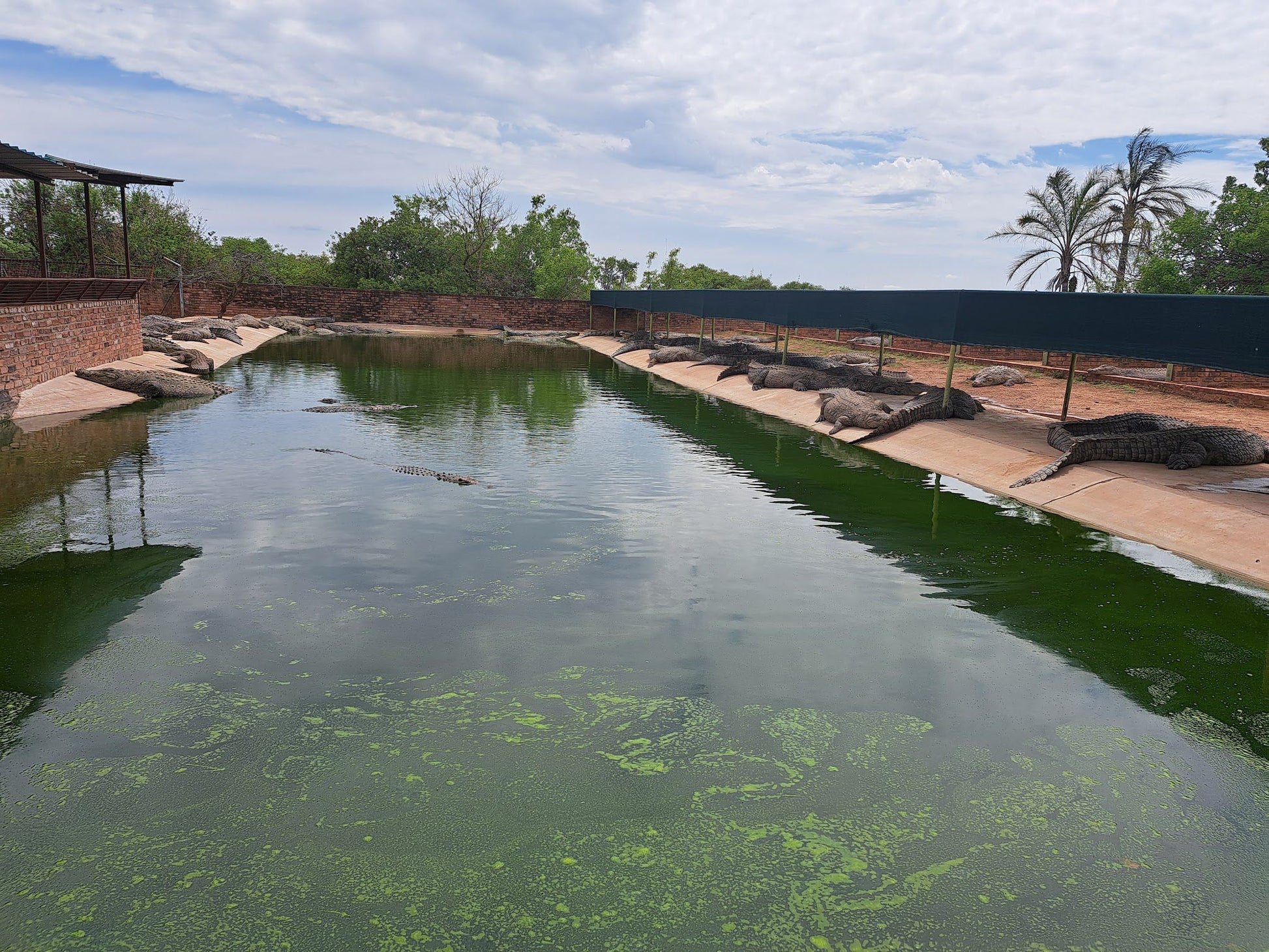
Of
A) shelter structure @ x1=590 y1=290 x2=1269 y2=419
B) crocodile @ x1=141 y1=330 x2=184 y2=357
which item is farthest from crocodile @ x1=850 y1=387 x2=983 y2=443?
crocodile @ x1=141 y1=330 x2=184 y2=357

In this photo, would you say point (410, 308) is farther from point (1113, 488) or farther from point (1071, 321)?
point (1113, 488)

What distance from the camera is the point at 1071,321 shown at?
521 inches

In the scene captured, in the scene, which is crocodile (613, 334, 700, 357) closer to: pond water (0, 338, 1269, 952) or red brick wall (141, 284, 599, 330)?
red brick wall (141, 284, 599, 330)

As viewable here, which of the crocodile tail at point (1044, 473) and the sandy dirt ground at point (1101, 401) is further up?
the sandy dirt ground at point (1101, 401)

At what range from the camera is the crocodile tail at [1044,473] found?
11789 mm

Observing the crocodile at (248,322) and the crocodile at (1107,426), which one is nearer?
the crocodile at (1107,426)

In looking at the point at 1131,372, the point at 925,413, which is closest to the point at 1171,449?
the point at 925,413

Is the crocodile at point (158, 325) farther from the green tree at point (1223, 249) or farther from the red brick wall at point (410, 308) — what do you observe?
the green tree at point (1223, 249)

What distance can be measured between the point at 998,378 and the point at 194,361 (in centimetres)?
2126

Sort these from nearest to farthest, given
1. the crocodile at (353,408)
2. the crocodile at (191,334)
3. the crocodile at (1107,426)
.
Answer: the crocodile at (1107,426) → the crocodile at (353,408) → the crocodile at (191,334)

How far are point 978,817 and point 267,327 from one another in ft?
134

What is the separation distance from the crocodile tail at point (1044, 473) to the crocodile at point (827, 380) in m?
7.84

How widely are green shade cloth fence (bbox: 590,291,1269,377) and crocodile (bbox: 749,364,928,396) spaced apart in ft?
4.21

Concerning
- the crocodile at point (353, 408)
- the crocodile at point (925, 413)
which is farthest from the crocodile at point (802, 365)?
the crocodile at point (353, 408)
